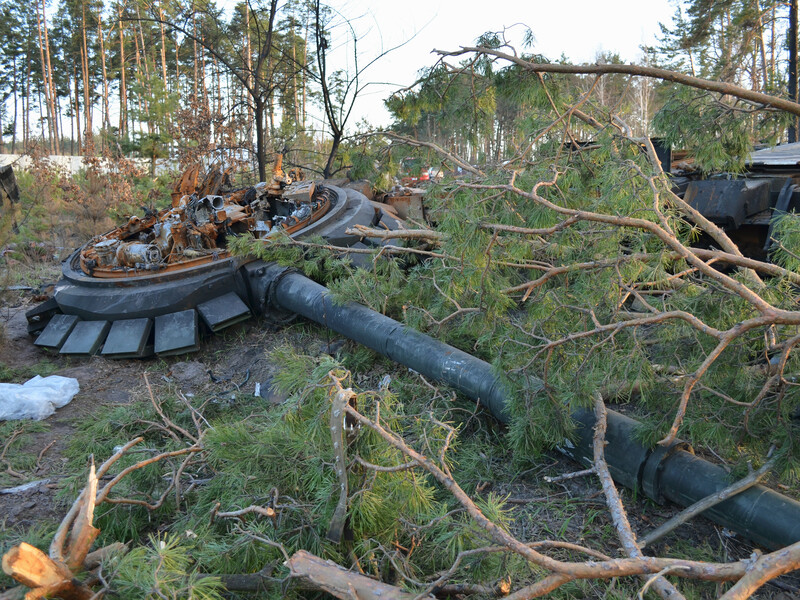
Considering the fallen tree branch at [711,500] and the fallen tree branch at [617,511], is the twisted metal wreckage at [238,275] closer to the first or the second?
the fallen tree branch at [617,511]

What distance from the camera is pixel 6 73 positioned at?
3073 centimetres

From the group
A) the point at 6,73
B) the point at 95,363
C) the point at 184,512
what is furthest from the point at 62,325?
the point at 6,73

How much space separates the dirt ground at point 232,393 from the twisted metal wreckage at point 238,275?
0.72 feet

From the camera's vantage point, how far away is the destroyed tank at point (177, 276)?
251 inches

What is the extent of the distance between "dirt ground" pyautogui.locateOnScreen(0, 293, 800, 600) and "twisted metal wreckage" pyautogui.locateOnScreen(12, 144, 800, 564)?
0.72 feet

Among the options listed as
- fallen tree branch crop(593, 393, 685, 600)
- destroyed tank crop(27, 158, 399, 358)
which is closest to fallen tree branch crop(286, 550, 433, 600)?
fallen tree branch crop(593, 393, 685, 600)

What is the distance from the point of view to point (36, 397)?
512 centimetres

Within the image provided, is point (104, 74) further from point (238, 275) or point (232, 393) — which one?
point (232, 393)

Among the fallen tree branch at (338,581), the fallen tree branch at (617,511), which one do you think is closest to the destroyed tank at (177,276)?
the fallen tree branch at (617,511)

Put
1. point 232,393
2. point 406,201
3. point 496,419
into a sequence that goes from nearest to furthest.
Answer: point 496,419
point 232,393
point 406,201

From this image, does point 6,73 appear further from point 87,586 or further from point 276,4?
point 87,586

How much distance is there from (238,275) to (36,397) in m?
2.29

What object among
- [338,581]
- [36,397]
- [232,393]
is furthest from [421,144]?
[338,581]

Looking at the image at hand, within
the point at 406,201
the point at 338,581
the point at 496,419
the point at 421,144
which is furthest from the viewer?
the point at 406,201
